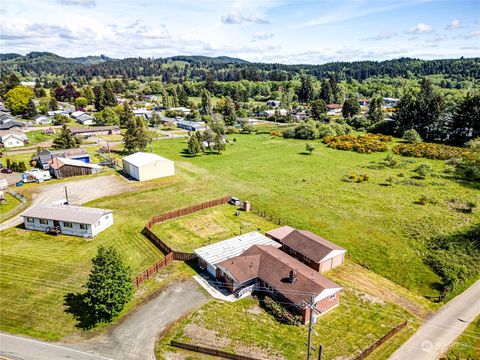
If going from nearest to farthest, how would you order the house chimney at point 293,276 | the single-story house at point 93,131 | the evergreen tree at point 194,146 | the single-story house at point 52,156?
1. the house chimney at point 293,276
2. the single-story house at point 52,156
3. the evergreen tree at point 194,146
4. the single-story house at point 93,131

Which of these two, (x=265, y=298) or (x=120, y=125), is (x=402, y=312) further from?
(x=120, y=125)

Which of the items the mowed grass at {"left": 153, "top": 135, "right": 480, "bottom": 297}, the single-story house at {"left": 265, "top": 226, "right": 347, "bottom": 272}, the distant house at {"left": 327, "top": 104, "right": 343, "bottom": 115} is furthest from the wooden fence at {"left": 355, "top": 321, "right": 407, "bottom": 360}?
the distant house at {"left": 327, "top": 104, "right": 343, "bottom": 115}

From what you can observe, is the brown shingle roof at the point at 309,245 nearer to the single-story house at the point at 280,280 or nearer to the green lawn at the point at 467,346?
the single-story house at the point at 280,280

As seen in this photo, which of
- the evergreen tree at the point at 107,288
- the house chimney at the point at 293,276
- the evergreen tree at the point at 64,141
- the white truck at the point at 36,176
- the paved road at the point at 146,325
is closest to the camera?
the paved road at the point at 146,325

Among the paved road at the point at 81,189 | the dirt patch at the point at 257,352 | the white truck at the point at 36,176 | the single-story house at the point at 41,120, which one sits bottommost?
the dirt patch at the point at 257,352

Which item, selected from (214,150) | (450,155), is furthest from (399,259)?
(214,150)

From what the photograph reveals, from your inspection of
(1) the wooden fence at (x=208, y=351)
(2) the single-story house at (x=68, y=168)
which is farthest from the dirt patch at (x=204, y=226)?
(2) the single-story house at (x=68, y=168)
